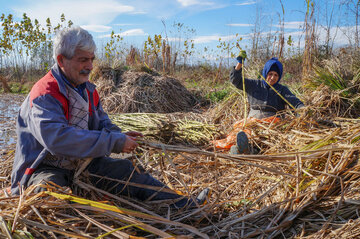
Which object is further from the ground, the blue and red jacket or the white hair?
the white hair

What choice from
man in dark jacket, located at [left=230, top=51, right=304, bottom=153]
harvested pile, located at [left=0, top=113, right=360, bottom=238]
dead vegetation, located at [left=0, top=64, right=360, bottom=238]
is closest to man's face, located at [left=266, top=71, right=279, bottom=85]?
man in dark jacket, located at [left=230, top=51, right=304, bottom=153]

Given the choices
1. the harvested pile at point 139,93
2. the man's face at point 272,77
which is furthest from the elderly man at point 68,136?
the harvested pile at point 139,93

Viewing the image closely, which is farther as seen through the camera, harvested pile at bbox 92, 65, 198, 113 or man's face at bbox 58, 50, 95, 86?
harvested pile at bbox 92, 65, 198, 113

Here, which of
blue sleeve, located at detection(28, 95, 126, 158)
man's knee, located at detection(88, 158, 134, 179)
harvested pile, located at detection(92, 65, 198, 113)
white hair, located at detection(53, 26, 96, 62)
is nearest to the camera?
blue sleeve, located at detection(28, 95, 126, 158)

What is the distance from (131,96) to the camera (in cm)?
561

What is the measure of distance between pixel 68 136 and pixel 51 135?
0.29ft

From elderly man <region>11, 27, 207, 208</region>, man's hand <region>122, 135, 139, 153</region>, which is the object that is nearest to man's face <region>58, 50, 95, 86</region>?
elderly man <region>11, 27, 207, 208</region>

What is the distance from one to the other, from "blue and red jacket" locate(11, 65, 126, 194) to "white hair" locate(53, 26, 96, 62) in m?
0.11

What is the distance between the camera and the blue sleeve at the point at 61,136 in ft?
4.86

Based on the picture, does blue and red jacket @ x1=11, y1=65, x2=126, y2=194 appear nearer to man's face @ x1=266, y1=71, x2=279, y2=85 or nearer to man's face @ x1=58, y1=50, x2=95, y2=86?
man's face @ x1=58, y1=50, x2=95, y2=86

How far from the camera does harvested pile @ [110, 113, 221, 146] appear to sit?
3.29m

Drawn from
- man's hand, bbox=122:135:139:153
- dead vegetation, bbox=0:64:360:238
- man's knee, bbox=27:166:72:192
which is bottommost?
dead vegetation, bbox=0:64:360:238

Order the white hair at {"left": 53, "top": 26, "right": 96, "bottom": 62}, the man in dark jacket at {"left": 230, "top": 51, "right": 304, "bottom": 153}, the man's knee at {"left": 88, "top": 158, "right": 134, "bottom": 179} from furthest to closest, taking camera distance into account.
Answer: the man in dark jacket at {"left": 230, "top": 51, "right": 304, "bottom": 153} → the man's knee at {"left": 88, "top": 158, "right": 134, "bottom": 179} → the white hair at {"left": 53, "top": 26, "right": 96, "bottom": 62}

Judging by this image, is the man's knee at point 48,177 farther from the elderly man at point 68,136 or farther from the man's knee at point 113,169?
the man's knee at point 113,169
